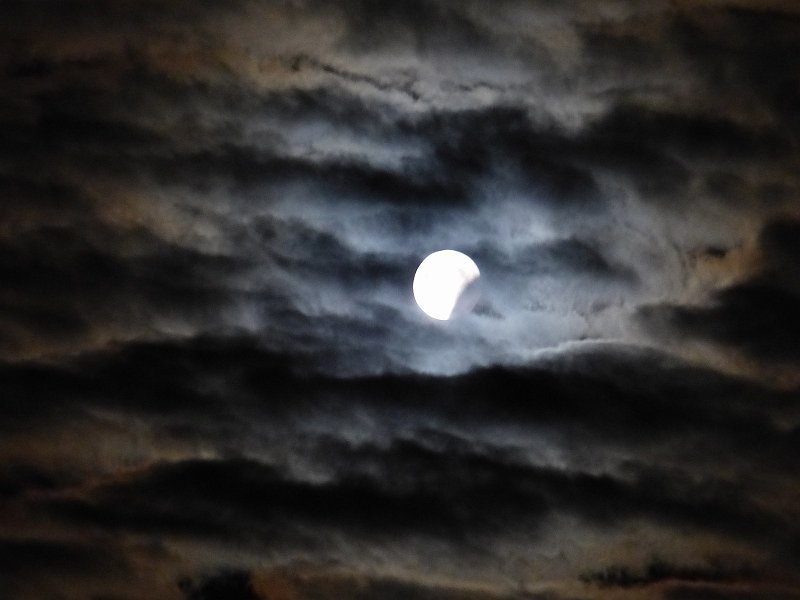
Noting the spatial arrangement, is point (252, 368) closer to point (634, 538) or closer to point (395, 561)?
point (395, 561)

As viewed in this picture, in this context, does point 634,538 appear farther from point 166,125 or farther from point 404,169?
point 166,125

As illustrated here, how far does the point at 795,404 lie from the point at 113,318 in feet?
7.89

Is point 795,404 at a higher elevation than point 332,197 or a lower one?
lower

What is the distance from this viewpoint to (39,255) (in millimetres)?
3811

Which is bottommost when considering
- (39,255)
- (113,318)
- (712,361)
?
(712,361)

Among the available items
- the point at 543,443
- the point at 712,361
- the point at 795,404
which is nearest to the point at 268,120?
the point at 543,443

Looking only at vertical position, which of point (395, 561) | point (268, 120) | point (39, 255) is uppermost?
point (268, 120)

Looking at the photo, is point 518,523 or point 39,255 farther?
point 39,255

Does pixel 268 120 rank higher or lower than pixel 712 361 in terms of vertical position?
higher

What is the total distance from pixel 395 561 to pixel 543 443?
638mm

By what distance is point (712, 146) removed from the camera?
143 inches

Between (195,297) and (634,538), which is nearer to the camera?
(634,538)

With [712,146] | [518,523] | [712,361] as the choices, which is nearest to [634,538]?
[518,523]

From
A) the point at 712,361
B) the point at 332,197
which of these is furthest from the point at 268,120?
the point at 712,361
